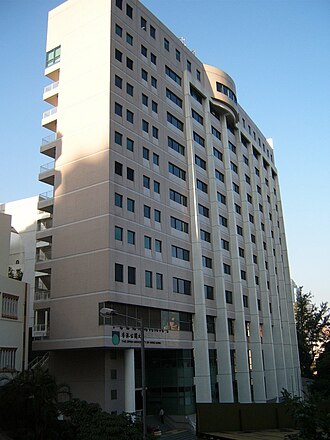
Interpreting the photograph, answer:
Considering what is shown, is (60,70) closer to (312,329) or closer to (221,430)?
(221,430)

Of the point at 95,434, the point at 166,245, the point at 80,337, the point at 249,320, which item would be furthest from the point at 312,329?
the point at 95,434

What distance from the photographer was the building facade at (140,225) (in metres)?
41.1

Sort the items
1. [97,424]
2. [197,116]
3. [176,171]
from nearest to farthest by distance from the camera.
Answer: [97,424], [176,171], [197,116]

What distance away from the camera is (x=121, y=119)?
44812 mm

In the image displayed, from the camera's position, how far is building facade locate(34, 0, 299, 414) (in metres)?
41.1

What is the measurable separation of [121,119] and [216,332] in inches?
1014

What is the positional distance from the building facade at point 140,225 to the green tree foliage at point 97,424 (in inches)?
237

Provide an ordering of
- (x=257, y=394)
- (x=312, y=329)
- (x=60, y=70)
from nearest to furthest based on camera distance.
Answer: (x=60, y=70)
(x=257, y=394)
(x=312, y=329)

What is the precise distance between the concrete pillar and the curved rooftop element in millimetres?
35607

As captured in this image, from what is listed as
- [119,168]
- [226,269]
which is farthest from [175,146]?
[226,269]

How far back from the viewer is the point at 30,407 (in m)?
28.7

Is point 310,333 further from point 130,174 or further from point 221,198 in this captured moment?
point 130,174

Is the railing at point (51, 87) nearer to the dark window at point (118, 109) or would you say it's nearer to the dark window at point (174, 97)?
the dark window at point (118, 109)

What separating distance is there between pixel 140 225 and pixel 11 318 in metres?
14.1
